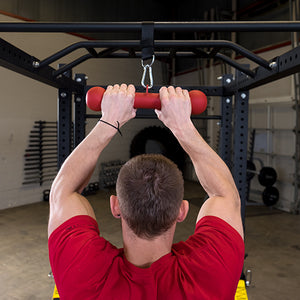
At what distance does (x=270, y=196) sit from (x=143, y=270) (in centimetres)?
535

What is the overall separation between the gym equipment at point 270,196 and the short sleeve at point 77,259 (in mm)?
5339

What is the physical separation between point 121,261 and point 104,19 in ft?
23.6

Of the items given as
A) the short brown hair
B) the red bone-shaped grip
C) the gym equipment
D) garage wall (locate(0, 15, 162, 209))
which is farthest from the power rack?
garage wall (locate(0, 15, 162, 209))

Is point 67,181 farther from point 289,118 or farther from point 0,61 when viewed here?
point 289,118

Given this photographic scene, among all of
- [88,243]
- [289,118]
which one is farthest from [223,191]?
[289,118]

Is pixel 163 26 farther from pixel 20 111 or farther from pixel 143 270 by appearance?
pixel 20 111

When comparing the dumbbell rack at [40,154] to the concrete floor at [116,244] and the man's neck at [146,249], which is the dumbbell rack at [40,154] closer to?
the concrete floor at [116,244]

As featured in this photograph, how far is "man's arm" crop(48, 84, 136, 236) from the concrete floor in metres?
2.41

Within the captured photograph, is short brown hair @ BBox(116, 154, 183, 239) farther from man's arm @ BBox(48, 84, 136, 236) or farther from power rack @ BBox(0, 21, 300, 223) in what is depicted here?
power rack @ BBox(0, 21, 300, 223)

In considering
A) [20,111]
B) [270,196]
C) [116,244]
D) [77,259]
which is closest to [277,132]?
[270,196]

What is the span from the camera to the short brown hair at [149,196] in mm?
755

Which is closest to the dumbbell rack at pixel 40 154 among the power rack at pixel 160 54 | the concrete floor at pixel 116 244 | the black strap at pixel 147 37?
the concrete floor at pixel 116 244

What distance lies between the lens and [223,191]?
88 centimetres

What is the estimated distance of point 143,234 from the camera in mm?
781
